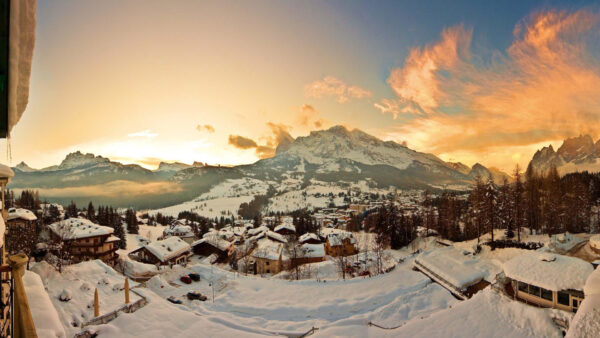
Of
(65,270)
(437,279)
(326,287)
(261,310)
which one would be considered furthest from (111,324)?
(437,279)

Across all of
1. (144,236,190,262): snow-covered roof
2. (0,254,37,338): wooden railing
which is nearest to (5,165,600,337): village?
(144,236,190,262): snow-covered roof

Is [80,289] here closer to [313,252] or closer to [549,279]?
[549,279]

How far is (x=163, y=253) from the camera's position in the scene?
42.8 metres

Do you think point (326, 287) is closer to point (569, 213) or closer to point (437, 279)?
point (437, 279)

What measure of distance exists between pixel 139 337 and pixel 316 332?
384 inches

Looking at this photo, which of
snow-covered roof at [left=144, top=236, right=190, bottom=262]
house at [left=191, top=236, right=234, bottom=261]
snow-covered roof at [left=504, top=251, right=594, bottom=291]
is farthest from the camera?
house at [left=191, top=236, right=234, bottom=261]

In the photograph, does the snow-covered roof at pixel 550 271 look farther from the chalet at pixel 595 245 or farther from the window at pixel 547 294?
the chalet at pixel 595 245

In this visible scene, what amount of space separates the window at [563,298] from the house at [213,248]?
5057cm

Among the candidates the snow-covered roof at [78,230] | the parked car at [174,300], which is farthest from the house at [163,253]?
the parked car at [174,300]

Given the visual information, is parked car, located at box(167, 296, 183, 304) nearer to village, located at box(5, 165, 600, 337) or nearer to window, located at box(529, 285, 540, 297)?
village, located at box(5, 165, 600, 337)

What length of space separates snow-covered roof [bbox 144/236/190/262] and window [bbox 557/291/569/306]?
45376mm

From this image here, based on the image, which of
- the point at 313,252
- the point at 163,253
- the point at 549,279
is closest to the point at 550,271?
the point at 549,279

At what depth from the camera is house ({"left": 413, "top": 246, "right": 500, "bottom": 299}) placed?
26312 mm

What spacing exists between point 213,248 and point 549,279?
172 feet
